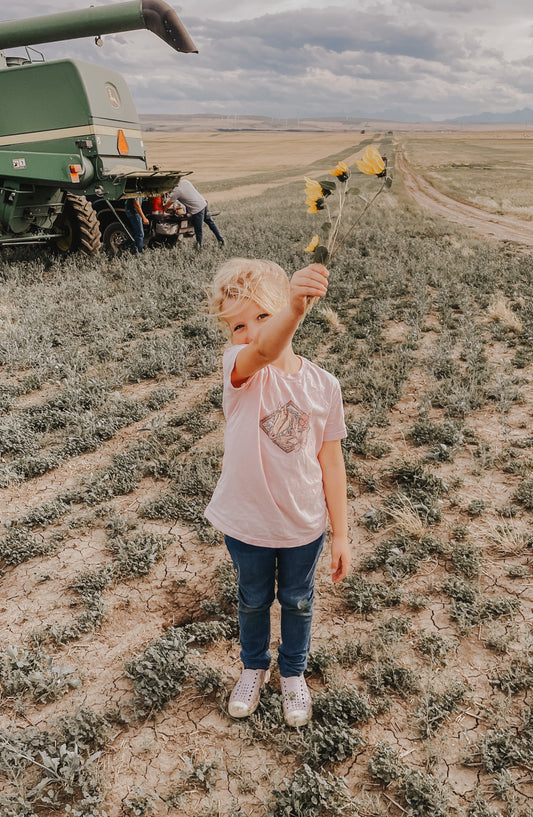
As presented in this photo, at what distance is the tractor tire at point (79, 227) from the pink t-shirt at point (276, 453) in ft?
33.0

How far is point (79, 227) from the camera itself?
35.8 ft

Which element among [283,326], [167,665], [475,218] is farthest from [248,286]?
[475,218]

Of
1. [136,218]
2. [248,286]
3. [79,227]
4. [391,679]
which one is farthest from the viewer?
[136,218]

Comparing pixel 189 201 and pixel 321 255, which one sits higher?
pixel 189 201

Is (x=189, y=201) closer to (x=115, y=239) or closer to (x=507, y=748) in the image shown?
(x=115, y=239)

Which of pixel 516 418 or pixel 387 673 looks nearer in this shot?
pixel 387 673

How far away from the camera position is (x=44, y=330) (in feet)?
25.0

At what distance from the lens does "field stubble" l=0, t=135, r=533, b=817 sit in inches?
93.7

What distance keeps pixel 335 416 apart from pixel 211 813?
1822 mm

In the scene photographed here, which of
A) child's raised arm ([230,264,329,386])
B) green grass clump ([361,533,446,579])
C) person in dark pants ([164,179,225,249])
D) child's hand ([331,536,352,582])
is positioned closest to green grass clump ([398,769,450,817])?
child's hand ([331,536,352,582])

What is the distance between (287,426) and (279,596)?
0.88m

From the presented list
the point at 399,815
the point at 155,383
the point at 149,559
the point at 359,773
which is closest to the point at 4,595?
the point at 149,559

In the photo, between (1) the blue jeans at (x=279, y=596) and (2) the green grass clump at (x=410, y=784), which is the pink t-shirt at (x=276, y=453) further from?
(2) the green grass clump at (x=410, y=784)

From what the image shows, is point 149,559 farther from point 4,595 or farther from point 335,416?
point 335,416
